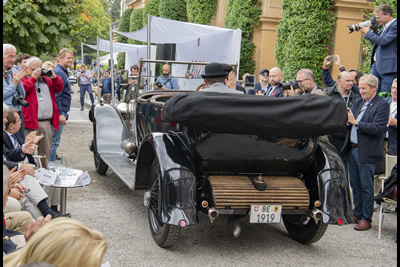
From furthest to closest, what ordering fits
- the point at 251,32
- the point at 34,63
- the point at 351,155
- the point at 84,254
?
the point at 251,32 < the point at 34,63 < the point at 351,155 < the point at 84,254

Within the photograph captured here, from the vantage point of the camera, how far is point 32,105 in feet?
22.6

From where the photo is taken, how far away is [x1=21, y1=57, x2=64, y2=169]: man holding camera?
680 cm

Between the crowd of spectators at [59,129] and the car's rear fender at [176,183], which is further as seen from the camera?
the car's rear fender at [176,183]

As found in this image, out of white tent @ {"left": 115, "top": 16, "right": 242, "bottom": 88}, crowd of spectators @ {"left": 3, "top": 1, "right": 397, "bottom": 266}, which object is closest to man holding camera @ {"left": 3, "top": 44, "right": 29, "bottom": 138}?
crowd of spectators @ {"left": 3, "top": 1, "right": 397, "bottom": 266}

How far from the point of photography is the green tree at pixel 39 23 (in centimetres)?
1166

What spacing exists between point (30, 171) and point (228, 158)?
5.89 ft

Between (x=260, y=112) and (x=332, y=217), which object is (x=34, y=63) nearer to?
(x=260, y=112)

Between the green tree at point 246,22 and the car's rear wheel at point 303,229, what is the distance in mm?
11631

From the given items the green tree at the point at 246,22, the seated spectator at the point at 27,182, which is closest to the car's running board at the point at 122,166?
the seated spectator at the point at 27,182

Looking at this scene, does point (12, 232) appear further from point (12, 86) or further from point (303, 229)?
point (12, 86)

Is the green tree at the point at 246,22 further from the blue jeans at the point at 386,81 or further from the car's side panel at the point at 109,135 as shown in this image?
the car's side panel at the point at 109,135

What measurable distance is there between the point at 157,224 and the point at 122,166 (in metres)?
1.90

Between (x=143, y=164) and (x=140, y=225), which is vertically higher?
(x=143, y=164)

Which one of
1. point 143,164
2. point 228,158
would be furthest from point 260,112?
point 143,164
